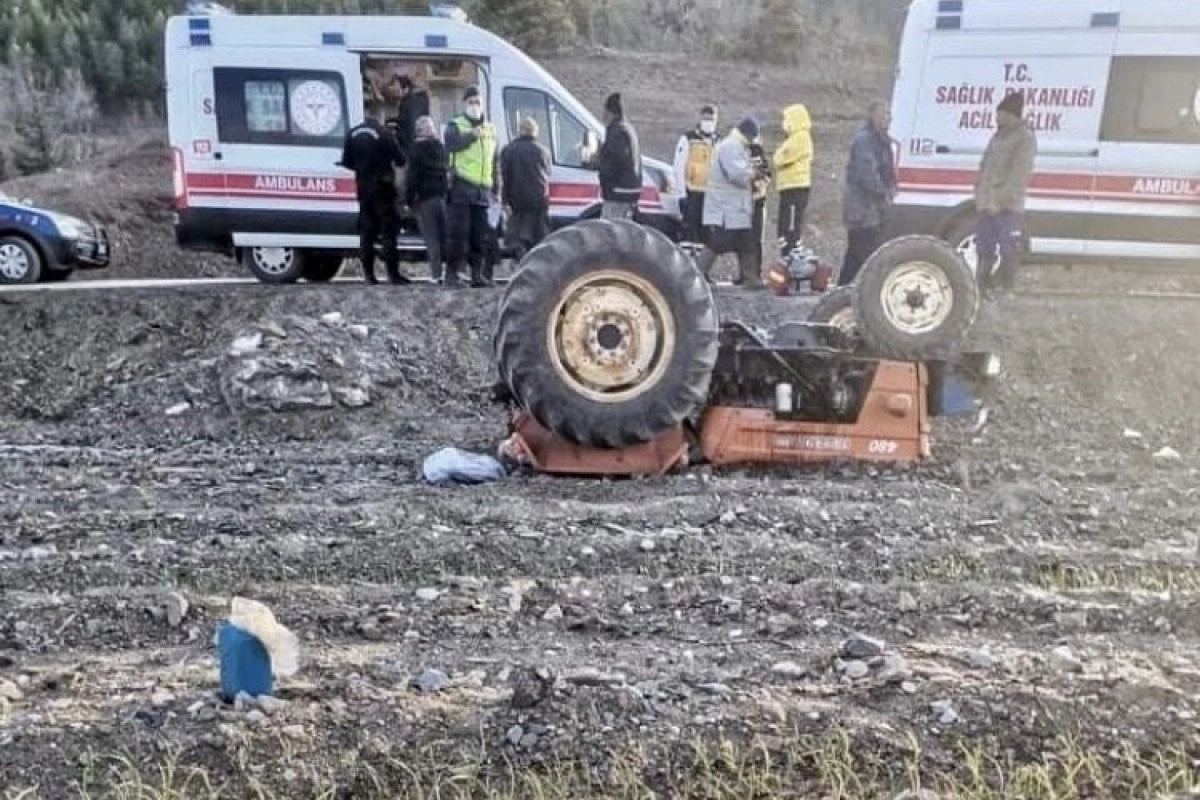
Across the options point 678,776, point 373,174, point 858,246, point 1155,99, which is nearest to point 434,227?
point 373,174

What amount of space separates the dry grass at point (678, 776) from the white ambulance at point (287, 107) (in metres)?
10.1

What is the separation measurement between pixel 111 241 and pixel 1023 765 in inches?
703

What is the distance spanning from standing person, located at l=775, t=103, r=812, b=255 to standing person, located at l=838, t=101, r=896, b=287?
4.14ft

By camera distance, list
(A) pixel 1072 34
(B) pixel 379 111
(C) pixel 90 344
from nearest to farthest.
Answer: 1. (C) pixel 90 344
2. (A) pixel 1072 34
3. (B) pixel 379 111

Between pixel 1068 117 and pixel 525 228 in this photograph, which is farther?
pixel 525 228

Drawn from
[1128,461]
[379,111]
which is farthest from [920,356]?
[379,111]

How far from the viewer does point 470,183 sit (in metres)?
11.9

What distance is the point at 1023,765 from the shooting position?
3734 mm

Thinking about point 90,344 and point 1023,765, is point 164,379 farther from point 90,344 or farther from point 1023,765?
point 1023,765

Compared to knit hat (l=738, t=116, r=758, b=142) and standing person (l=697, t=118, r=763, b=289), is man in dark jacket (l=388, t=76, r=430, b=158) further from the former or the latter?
knit hat (l=738, t=116, r=758, b=142)

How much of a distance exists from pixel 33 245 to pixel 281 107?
3.00m

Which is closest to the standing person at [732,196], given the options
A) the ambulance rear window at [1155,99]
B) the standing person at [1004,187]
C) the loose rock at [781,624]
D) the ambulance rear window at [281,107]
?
the standing person at [1004,187]

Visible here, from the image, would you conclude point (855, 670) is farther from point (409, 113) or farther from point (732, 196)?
point (409, 113)

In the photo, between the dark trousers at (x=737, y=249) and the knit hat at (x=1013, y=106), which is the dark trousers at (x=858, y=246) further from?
the knit hat at (x=1013, y=106)
